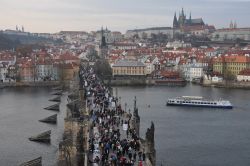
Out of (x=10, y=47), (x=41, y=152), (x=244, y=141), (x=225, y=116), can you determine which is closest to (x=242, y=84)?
(x=225, y=116)

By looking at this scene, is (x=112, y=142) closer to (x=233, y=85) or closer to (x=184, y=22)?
(x=233, y=85)

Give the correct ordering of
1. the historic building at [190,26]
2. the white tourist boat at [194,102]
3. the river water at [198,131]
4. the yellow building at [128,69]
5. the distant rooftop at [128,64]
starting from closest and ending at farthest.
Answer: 1. the river water at [198,131]
2. the white tourist boat at [194,102]
3. the yellow building at [128,69]
4. the distant rooftop at [128,64]
5. the historic building at [190,26]

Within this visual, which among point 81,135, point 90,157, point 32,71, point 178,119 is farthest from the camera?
point 32,71

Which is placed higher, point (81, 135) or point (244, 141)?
point (81, 135)

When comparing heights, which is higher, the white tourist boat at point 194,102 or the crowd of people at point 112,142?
the crowd of people at point 112,142

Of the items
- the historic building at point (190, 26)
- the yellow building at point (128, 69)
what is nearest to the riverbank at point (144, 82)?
the yellow building at point (128, 69)

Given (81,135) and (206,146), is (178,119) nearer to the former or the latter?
(206,146)

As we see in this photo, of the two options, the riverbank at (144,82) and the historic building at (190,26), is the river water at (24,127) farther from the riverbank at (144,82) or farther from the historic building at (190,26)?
the historic building at (190,26)

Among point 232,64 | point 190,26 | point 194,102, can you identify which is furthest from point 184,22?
point 194,102
